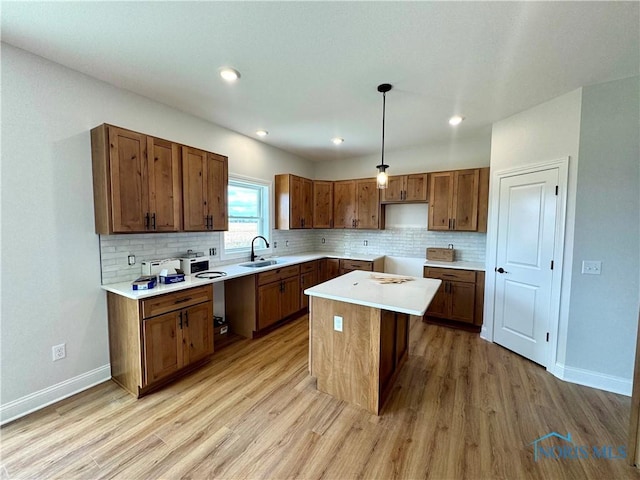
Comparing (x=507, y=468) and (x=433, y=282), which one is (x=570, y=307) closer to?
(x=433, y=282)

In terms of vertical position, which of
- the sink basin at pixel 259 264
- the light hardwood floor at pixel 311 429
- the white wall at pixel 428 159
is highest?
the white wall at pixel 428 159

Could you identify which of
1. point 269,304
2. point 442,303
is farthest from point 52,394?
point 442,303

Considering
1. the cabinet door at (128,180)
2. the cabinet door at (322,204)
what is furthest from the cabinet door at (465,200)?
the cabinet door at (128,180)

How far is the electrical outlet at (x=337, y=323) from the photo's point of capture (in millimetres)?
2279

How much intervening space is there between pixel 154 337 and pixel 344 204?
3.71m

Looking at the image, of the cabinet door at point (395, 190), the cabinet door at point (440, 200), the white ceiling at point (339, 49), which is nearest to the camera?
the white ceiling at point (339, 49)

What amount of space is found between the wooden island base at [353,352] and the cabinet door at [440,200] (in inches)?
88.8

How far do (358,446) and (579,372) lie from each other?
2374 mm

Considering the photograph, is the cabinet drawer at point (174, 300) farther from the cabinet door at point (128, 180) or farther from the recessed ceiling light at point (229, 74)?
the recessed ceiling light at point (229, 74)

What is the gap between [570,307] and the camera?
2.63m

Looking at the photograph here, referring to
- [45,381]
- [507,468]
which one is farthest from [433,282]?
[45,381]

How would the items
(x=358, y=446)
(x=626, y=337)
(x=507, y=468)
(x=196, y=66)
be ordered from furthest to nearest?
(x=626, y=337) < (x=196, y=66) < (x=358, y=446) < (x=507, y=468)

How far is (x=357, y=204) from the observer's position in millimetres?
4992

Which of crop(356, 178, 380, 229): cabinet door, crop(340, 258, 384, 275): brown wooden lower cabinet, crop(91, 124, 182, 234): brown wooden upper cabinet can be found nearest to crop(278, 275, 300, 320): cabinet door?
crop(340, 258, 384, 275): brown wooden lower cabinet
